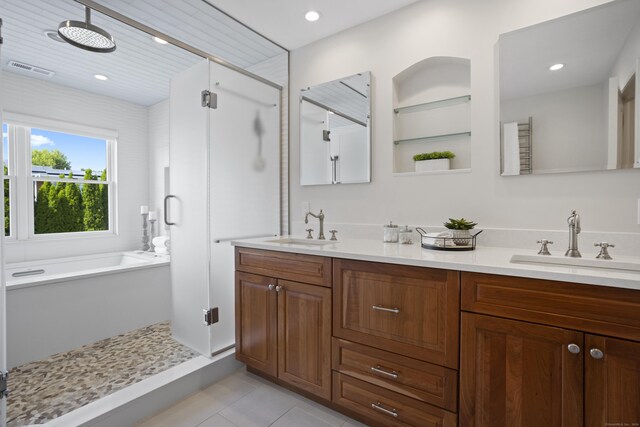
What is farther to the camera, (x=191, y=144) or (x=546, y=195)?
(x=191, y=144)

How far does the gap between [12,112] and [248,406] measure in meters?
3.85

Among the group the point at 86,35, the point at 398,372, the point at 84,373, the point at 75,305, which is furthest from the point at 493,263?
the point at 75,305

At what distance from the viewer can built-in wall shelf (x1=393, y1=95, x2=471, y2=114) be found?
1948mm

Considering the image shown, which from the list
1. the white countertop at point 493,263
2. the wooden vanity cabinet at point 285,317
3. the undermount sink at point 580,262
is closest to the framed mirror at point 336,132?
the white countertop at point 493,263

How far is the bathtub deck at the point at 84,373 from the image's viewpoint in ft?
5.72

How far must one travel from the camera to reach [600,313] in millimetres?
1043

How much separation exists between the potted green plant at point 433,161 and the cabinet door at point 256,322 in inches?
48.3

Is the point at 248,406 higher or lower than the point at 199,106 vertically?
lower

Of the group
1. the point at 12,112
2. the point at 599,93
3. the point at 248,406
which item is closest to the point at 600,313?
the point at 599,93

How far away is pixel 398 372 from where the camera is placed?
4.80 feet

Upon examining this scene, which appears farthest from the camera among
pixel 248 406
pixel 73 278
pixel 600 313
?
pixel 73 278

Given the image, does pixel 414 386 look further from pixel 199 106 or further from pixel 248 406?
pixel 199 106

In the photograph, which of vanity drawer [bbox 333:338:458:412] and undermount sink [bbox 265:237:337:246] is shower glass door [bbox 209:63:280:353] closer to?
undermount sink [bbox 265:237:337:246]

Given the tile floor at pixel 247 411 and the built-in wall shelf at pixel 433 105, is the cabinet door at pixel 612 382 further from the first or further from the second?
the built-in wall shelf at pixel 433 105
